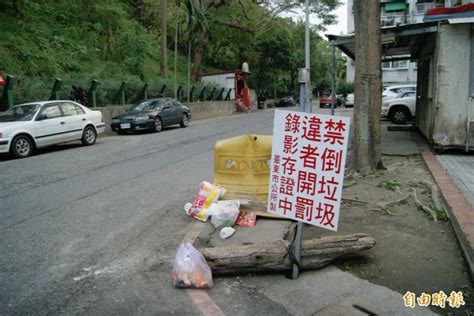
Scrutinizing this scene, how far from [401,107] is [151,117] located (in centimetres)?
1027

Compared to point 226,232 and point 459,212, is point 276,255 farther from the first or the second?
point 459,212

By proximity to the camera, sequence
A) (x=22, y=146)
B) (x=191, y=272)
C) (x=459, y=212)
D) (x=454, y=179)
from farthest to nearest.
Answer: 1. (x=22, y=146)
2. (x=454, y=179)
3. (x=459, y=212)
4. (x=191, y=272)

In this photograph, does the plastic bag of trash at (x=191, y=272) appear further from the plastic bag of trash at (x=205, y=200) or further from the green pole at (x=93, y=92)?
the green pole at (x=93, y=92)

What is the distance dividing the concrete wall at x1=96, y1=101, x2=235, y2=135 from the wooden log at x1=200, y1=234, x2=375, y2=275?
1528 centimetres

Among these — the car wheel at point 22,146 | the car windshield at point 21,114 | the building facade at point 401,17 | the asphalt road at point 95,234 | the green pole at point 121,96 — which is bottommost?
the asphalt road at point 95,234

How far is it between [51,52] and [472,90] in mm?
17865

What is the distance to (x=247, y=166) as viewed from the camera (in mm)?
5879

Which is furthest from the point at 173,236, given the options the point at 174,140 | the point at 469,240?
the point at 174,140

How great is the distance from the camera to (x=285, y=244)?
13.7 feet

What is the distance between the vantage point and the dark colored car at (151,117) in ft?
56.3

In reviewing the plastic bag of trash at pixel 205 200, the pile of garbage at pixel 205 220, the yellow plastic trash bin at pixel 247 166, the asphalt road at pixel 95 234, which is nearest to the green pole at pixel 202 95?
the asphalt road at pixel 95 234

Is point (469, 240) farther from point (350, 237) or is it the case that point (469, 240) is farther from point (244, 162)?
point (244, 162)

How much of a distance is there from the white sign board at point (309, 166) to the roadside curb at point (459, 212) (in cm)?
146

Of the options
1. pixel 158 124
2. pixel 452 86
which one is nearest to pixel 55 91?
pixel 158 124
